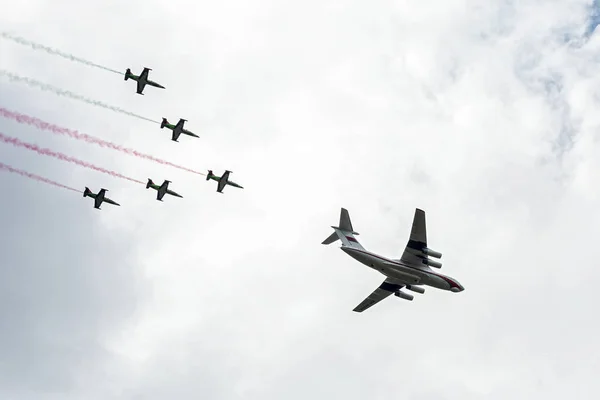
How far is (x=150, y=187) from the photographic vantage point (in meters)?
79.9

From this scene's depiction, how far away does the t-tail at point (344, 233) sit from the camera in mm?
79312

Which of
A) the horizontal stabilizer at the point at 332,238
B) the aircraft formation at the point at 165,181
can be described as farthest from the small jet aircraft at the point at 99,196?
the horizontal stabilizer at the point at 332,238

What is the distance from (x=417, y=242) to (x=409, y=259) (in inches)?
85.1

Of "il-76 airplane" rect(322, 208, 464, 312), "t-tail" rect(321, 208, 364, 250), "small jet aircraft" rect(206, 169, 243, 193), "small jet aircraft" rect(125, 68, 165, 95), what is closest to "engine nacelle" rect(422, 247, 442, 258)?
"il-76 airplane" rect(322, 208, 464, 312)

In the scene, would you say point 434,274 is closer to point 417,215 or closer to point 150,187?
point 417,215

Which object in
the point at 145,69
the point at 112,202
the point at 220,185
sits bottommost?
the point at 112,202

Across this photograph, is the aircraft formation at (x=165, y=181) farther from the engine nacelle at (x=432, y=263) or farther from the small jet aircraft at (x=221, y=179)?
the engine nacelle at (x=432, y=263)

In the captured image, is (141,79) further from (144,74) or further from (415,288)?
(415,288)

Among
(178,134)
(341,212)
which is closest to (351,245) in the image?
(341,212)

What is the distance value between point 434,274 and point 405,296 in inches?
273

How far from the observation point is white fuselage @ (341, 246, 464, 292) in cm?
7769

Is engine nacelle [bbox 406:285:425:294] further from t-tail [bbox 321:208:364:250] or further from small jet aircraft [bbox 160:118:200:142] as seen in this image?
small jet aircraft [bbox 160:118:200:142]

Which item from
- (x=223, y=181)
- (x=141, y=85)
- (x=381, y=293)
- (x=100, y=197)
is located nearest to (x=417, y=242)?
(x=381, y=293)

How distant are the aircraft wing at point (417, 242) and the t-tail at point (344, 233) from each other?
4.28 meters
